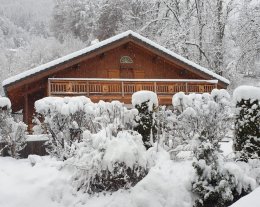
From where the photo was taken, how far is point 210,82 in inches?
880

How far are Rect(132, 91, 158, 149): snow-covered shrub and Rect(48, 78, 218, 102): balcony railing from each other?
1015 cm

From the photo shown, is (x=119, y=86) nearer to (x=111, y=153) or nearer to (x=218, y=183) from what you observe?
(x=111, y=153)

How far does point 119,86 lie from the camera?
71.8ft

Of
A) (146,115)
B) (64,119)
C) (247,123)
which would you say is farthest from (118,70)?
(247,123)

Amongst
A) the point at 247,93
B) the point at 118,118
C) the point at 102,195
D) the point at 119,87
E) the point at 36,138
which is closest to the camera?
the point at 102,195

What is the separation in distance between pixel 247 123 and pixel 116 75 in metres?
14.2

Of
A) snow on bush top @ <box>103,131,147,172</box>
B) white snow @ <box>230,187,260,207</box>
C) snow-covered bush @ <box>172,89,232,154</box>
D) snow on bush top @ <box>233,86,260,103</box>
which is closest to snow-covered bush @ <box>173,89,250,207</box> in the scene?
snow-covered bush @ <box>172,89,232,154</box>

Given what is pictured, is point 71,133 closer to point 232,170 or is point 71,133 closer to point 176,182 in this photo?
point 176,182

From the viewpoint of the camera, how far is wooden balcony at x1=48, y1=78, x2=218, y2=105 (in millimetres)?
20219

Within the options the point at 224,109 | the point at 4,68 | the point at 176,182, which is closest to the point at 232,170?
the point at 176,182

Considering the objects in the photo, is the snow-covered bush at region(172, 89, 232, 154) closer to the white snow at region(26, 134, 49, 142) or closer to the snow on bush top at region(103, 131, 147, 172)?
the snow on bush top at region(103, 131, 147, 172)

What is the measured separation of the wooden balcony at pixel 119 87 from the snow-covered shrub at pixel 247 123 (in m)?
11.4

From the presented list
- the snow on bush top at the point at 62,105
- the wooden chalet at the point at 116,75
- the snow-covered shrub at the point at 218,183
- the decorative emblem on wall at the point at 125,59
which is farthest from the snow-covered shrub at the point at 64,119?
the decorative emblem on wall at the point at 125,59

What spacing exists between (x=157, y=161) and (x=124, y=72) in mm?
15382
